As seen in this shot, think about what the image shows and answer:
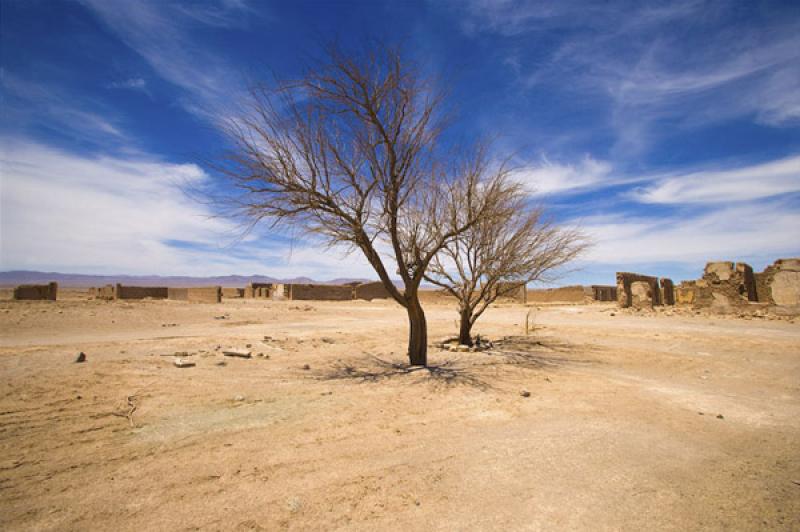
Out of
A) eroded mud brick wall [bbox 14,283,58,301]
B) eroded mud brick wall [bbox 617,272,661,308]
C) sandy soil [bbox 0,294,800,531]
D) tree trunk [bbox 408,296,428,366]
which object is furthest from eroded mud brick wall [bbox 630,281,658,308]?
eroded mud brick wall [bbox 14,283,58,301]

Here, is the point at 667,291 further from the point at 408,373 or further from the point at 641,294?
the point at 408,373

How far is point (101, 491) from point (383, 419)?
2.68 metres

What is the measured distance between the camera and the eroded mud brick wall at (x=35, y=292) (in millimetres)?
21641

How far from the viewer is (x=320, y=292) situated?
119 feet

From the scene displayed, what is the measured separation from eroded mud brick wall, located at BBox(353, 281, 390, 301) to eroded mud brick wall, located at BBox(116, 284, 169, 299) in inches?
658

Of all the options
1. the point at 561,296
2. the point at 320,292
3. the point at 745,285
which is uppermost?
the point at 745,285

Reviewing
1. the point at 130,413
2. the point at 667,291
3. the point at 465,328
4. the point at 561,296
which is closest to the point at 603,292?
the point at 561,296

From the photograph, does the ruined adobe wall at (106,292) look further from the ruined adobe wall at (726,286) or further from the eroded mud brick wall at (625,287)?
the ruined adobe wall at (726,286)

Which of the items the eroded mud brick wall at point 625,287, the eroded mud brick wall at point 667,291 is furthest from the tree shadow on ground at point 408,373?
the eroded mud brick wall at point 667,291

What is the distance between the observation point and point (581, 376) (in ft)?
23.1

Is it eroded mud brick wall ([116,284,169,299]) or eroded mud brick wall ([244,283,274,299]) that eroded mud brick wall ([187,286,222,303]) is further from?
eroded mud brick wall ([244,283,274,299])

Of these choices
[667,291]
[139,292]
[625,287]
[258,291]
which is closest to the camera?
[625,287]

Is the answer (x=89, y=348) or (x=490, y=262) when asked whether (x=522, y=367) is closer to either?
(x=490, y=262)

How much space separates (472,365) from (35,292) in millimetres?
25899
